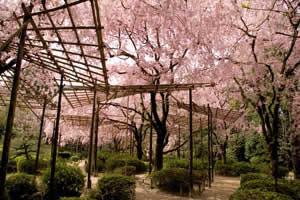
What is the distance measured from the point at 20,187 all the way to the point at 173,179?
173 inches

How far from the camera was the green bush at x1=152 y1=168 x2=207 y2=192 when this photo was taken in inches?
280

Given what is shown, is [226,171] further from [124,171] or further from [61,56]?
[61,56]

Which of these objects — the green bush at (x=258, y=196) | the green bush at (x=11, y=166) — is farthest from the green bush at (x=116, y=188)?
the green bush at (x=11, y=166)

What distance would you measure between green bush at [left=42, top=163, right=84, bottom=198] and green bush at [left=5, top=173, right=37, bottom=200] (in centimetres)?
42

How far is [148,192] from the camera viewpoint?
718cm

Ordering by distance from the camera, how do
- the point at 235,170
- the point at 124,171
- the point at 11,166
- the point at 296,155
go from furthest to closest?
1. the point at 235,170
2. the point at 11,166
3. the point at 124,171
4. the point at 296,155

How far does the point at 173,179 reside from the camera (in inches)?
282

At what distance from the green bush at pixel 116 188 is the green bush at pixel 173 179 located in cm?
189

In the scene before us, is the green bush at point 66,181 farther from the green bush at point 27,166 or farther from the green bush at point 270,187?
the green bush at point 27,166

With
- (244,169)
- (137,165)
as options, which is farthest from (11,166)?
(244,169)

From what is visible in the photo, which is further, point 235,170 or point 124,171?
point 235,170

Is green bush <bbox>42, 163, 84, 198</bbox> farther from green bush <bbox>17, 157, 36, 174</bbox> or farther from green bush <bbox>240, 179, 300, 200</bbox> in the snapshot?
green bush <bbox>17, 157, 36, 174</bbox>

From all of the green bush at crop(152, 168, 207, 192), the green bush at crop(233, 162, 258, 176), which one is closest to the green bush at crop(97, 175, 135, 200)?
the green bush at crop(152, 168, 207, 192)

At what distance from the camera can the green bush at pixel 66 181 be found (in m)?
5.51
